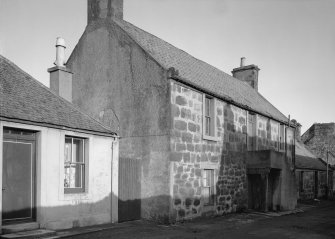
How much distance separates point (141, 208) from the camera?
14.1 metres

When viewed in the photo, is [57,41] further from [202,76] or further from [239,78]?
[239,78]

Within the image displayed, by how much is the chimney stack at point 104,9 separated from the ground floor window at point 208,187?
304 inches

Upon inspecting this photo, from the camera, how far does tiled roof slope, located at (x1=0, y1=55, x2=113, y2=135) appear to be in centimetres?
1057

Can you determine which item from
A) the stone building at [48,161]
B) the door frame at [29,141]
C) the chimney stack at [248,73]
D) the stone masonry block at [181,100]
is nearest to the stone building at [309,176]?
the chimney stack at [248,73]

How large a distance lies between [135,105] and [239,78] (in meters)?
14.8

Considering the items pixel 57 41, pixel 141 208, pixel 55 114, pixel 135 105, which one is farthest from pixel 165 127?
pixel 57 41

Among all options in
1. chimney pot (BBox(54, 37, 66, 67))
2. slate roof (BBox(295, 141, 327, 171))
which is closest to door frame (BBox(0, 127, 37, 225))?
chimney pot (BBox(54, 37, 66, 67))

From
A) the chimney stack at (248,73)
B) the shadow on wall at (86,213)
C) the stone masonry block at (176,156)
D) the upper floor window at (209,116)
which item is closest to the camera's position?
the shadow on wall at (86,213)

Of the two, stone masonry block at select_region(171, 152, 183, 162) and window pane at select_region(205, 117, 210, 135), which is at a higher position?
window pane at select_region(205, 117, 210, 135)

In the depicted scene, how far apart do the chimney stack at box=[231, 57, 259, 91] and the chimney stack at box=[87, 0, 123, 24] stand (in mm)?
13258

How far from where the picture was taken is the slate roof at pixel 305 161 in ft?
95.9

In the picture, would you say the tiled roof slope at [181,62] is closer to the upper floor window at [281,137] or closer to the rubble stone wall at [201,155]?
the rubble stone wall at [201,155]

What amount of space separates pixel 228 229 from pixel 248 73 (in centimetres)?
1674

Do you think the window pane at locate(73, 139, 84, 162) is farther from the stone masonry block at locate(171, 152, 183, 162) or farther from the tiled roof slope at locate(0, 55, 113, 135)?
the stone masonry block at locate(171, 152, 183, 162)
